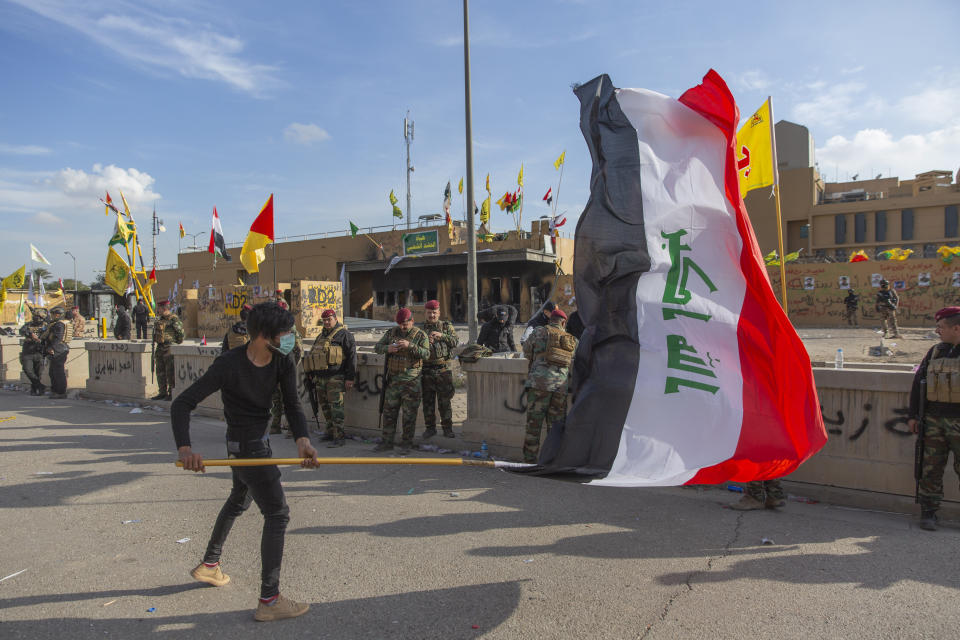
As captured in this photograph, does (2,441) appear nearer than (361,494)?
No

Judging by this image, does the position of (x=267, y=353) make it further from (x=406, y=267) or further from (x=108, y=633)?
(x=406, y=267)

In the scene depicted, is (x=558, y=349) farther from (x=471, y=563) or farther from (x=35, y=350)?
(x=35, y=350)

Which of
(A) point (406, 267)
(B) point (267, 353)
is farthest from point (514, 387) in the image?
(A) point (406, 267)

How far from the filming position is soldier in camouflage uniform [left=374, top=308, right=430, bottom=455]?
7051 mm

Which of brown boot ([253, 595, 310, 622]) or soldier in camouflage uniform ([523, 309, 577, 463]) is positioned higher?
soldier in camouflage uniform ([523, 309, 577, 463])

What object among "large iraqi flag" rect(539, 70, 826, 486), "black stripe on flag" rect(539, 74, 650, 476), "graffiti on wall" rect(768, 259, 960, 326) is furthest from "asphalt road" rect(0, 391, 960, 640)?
"graffiti on wall" rect(768, 259, 960, 326)

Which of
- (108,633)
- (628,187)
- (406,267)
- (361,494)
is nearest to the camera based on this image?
(108,633)

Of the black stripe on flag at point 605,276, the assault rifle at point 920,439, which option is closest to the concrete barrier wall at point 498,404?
the black stripe on flag at point 605,276

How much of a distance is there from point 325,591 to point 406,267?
30521mm

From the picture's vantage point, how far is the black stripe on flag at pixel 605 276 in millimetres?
3809

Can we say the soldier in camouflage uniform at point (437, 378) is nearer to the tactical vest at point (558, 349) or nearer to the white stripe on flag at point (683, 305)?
the tactical vest at point (558, 349)

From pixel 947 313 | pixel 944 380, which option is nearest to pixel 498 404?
pixel 944 380

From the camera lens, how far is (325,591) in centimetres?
357

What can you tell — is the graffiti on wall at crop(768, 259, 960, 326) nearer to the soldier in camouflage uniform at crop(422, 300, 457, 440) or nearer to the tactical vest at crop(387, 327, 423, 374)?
the soldier in camouflage uniform at crop(422, 300, 457, 440)
